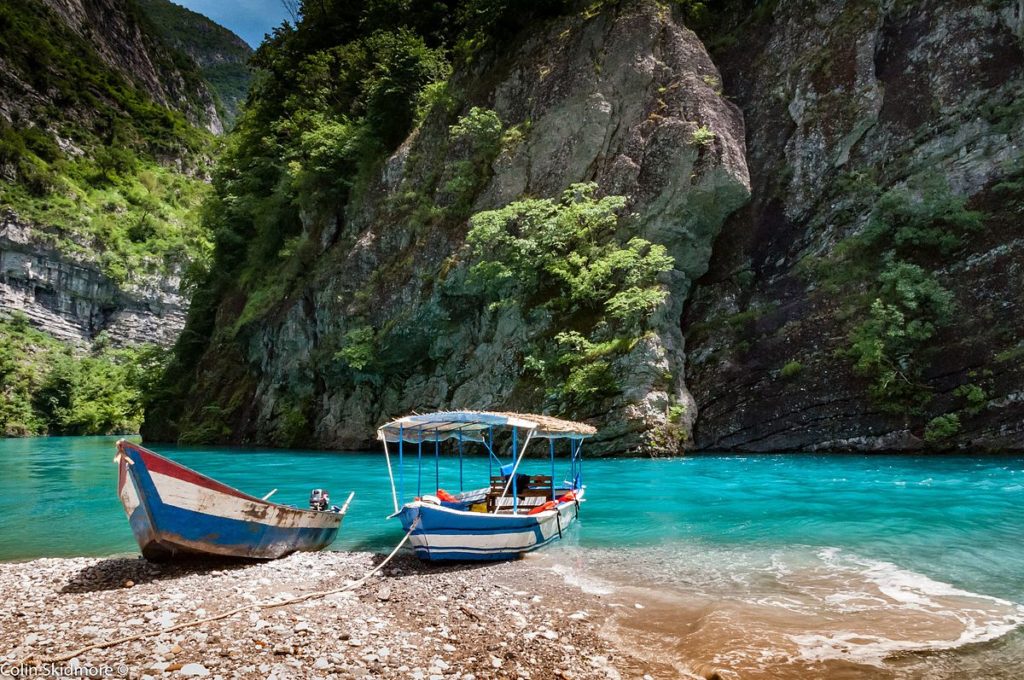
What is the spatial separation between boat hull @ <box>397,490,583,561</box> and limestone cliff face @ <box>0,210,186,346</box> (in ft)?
259

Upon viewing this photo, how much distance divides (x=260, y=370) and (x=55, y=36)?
82.7m

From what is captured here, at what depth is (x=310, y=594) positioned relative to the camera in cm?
845

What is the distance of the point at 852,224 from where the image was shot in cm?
2927

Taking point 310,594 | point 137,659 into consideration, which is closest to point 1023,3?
point 310,594

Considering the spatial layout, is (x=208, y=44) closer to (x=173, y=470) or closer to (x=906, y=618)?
(x=173, y=470)

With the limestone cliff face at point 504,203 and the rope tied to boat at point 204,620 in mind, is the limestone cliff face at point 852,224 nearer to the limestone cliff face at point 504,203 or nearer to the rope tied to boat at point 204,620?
the limestone cliff face at point 504,203

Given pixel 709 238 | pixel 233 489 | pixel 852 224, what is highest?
pixel 852 224

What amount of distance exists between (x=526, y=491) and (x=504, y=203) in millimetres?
22279

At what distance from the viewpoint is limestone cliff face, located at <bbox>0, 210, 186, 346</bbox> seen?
68.1 m

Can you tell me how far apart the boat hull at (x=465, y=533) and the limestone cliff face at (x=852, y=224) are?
18079 millimetres

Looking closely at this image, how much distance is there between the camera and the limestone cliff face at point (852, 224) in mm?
24188

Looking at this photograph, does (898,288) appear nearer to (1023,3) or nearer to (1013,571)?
(1023,3)

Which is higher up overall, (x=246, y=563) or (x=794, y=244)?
(x=794, y=244)

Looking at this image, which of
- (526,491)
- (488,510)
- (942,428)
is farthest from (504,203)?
(488,510)
